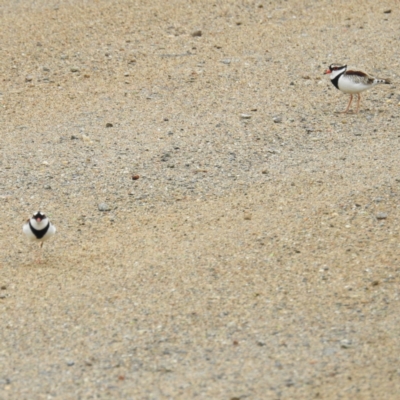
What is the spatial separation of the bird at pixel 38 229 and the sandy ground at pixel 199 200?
0.96 feet

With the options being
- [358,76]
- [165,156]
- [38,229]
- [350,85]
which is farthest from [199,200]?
[358,76]

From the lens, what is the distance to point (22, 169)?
903 cm

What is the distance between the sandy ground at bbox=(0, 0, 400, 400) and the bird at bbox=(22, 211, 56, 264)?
0.29 meters

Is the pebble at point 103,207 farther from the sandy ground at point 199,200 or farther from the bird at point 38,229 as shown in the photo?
the bird at point 38,229

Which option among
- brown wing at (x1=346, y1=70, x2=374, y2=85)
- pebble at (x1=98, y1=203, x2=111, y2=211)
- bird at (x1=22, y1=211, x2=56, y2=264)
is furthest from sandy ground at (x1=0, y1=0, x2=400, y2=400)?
brown wing at (x1=346, y1=70, x2=374, y2=85)

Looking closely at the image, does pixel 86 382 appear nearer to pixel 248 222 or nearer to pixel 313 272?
pixel 313 272

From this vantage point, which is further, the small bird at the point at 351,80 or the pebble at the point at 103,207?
the small bird at the point at 351,80

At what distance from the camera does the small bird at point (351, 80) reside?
10281 millimetres

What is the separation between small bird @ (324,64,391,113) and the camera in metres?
10.3

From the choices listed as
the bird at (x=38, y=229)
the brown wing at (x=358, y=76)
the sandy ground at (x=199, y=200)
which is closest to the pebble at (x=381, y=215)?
the sandy ground at (x=199, y=200)

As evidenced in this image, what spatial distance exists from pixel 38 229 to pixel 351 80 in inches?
196

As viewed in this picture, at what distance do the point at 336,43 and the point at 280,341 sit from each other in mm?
7538

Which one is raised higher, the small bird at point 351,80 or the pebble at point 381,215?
the small bird at point 351,80

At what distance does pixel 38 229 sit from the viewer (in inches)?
271
